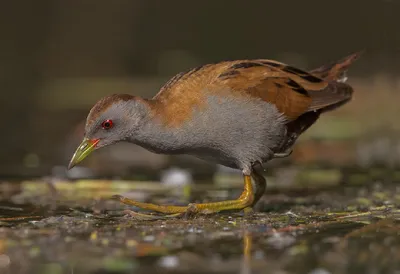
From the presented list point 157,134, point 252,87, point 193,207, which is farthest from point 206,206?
point 252,87

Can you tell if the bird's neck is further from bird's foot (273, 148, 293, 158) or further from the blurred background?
the blurred background

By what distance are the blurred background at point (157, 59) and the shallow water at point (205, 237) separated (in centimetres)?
177

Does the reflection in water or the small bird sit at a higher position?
the small bird

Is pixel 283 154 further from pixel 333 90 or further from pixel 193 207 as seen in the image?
pixel 193 207

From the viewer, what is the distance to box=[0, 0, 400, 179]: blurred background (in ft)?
31.4

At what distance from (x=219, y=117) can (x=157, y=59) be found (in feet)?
30.3

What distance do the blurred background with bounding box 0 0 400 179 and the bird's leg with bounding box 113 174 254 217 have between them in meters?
1.86

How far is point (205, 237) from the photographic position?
5332mm

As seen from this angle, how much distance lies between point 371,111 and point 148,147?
5055mm

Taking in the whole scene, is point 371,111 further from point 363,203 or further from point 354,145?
point 363,203

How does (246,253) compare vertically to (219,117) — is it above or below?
below

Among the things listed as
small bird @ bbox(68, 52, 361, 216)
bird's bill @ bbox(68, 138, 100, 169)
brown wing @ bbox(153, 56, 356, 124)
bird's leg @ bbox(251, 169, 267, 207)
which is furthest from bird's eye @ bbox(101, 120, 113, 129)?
bird's leg @ bbox(251, 169, 267, 207)

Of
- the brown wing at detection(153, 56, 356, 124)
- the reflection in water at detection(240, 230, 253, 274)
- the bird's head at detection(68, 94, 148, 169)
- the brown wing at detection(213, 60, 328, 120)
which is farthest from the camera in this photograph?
the brown wing at detection(213, 60, 328, 120)

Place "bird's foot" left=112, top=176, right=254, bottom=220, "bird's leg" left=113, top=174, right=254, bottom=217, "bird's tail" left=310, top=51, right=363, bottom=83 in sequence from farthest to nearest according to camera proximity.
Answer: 1. "bird's tail" left=310, top=51, right=363, bottom=83
2. "bird's leg" left=113, top=174, right=254, bottom=217
3. "bird's foot" left=112, top=176, right=254, bottom=220
